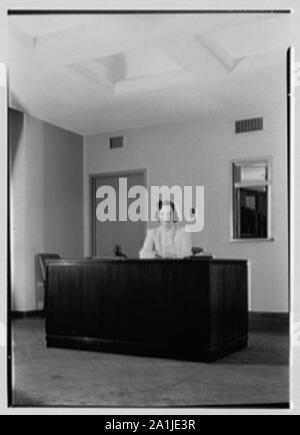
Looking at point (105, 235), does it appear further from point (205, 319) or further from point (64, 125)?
point (205, 319)

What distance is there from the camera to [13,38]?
5.82 meters

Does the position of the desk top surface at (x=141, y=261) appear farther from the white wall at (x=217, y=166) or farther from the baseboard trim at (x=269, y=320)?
the white wall at (x=217, y=166)

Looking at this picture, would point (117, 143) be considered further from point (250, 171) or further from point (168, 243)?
point (168, 243)

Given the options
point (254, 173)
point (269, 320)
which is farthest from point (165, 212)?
point (269, 320)

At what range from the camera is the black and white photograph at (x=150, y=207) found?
3.97m

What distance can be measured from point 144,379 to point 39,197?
17.5 ft

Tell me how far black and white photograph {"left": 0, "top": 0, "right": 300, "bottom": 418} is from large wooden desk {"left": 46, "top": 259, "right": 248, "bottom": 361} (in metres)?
0.02

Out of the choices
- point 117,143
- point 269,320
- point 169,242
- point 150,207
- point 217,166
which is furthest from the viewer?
point 117,143

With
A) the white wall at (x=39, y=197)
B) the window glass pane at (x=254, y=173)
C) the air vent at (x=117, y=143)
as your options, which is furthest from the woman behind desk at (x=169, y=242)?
the air vent at (x=117, y=143)

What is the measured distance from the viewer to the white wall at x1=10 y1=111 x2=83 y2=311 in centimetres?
856

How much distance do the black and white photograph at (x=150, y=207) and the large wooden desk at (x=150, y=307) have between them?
0.05 feet

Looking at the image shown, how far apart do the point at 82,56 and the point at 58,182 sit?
358 cm

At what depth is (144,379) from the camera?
4.20 meters

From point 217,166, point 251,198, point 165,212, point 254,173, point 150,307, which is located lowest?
point 150,307
